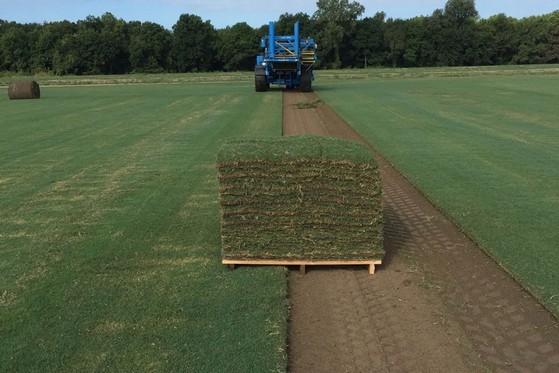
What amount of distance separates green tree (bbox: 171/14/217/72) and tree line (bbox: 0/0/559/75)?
191mm

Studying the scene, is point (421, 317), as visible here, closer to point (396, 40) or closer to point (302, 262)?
point (302, 262)

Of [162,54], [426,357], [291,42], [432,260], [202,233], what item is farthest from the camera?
[162,54]

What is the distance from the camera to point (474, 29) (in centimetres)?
10012

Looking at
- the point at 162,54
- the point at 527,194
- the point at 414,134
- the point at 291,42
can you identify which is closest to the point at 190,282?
the point at 527,194

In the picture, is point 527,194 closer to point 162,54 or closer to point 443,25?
point 162,54

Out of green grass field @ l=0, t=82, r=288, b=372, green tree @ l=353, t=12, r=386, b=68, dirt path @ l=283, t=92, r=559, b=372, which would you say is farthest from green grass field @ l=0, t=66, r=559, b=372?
green tree @ l=353, t=12, r=386, b=68

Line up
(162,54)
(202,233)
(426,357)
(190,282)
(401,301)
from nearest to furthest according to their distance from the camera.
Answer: (426,357), (401,301), (190,282), (202,233), (162,54)

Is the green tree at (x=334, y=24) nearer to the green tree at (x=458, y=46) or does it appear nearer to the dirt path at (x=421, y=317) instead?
the green tree at (x=458, y=46)

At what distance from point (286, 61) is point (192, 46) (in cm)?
6978

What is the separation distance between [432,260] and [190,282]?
3.03 m

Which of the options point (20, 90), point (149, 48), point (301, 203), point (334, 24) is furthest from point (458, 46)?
point (301, 203)

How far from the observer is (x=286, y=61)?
32594 millimetres

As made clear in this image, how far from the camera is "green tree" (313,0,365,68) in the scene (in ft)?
321

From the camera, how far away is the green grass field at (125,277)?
14.4ft
